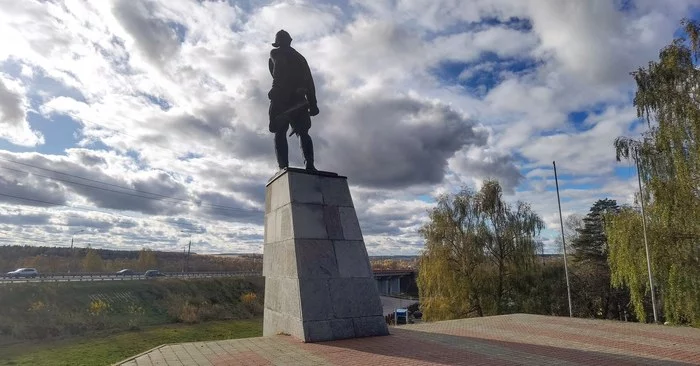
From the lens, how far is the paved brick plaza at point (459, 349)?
6188 millimetres

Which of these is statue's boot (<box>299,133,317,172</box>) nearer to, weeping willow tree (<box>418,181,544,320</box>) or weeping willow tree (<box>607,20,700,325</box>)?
weeping willow tree (<box>607,20,700,325</box>)

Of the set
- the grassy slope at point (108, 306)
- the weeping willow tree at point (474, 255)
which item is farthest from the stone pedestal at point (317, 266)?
the grassy slope at point (108, 306)

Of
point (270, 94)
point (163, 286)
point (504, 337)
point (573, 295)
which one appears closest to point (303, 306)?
point (504, 337)

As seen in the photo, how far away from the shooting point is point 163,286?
45.5 meters

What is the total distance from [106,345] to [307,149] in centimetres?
2788

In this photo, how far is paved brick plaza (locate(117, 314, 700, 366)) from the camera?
20.3 ft

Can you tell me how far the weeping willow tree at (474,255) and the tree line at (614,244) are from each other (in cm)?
6

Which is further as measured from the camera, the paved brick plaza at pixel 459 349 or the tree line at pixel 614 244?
the tree line at pixel 614 244

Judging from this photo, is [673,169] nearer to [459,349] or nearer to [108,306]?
[459,349]

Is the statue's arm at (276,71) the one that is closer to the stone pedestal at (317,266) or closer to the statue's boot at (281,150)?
the statue's boot at (281,150)

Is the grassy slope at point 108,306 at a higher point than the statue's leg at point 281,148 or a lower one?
Result: lower

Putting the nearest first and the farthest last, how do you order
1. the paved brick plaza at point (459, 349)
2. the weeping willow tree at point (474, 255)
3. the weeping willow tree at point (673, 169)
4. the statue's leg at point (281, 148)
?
1. the paved brick plaza at point (459, 349)
2. the statue's leg at point (281, 148)
3. the weeping willow tree at point (673, 169)
4. the weeping willow tree at point (474, 255)

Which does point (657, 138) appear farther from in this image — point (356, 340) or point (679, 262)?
point (356, 340)

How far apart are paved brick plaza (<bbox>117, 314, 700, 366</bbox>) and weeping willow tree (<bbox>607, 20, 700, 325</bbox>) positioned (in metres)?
4.60
